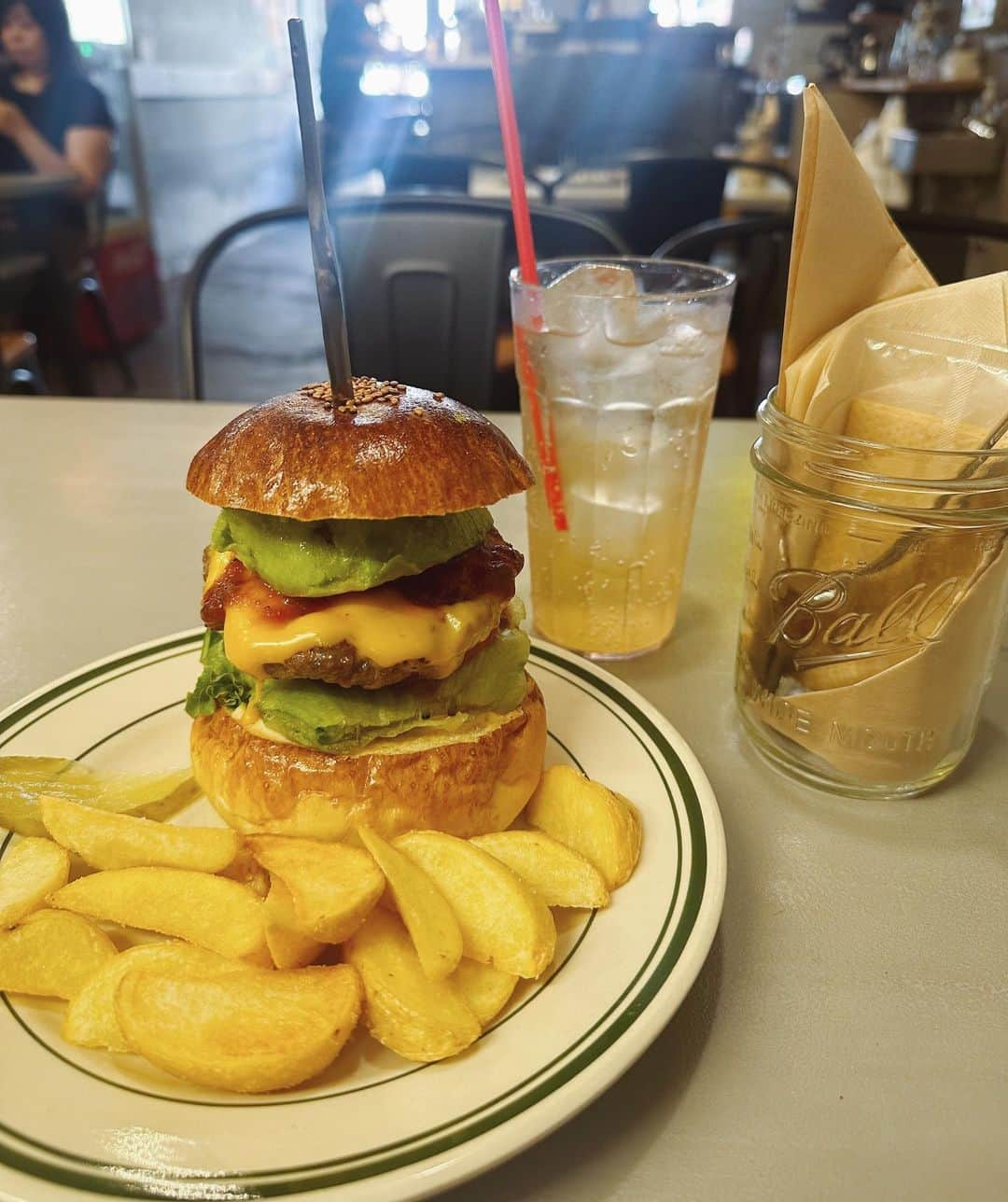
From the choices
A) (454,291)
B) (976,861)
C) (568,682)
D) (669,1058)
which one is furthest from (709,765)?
(454,291)

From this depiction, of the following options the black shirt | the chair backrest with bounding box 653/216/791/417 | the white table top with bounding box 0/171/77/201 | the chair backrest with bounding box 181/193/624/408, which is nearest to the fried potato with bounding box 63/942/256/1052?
the chair backrest with bounding box 181/193/624/408

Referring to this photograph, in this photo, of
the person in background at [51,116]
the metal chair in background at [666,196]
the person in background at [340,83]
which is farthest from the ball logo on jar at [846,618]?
the person in background at [340,83]

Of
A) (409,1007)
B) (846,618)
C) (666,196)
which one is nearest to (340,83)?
(666,196)

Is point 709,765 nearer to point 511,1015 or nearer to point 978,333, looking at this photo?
point 511,1015

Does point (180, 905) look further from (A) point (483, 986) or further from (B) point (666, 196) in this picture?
(B) point (666, 196)

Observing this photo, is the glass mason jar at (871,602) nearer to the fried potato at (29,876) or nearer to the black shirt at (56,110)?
the fried potato at (29,876)
